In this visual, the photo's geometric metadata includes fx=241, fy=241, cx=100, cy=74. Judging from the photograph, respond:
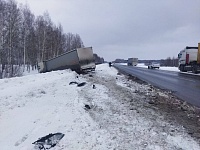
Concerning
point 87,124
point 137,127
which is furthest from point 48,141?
point 137,127

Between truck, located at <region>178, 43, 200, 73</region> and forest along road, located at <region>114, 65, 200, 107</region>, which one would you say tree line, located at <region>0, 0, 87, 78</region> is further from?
truck, located at <region>178, 43, 200, 73</region>

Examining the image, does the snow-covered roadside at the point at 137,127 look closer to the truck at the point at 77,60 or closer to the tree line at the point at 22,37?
the truck at the point at 77,60

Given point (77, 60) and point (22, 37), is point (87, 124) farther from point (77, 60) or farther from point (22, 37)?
point (22, 37)

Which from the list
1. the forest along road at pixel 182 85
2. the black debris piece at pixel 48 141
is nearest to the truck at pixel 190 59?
the forest along road at pixel 182 85

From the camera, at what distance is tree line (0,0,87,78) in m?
34.9

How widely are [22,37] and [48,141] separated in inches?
1719

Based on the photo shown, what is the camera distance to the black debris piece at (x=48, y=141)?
5013 millimetres

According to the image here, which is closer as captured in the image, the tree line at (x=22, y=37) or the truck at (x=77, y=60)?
the truck at (x=77, y=60)

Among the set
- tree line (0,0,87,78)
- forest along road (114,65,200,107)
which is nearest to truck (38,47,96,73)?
forest along road (114,65,200,107)

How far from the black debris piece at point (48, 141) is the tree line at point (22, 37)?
2948 centimetres

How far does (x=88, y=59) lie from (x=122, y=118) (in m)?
17.5

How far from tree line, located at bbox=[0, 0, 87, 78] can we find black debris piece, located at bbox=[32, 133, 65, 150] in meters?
29.5

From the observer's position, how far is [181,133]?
18.7ft

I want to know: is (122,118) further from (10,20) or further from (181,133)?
(10,20)
